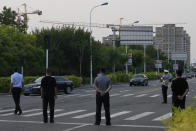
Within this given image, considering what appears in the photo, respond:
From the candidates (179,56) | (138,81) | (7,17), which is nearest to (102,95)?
(138,81)

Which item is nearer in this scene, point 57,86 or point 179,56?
point 57,86

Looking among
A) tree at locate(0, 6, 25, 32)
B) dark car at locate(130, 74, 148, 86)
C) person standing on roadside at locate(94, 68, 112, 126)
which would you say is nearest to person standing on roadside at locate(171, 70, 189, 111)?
person standing on roadside at locate(94, 68, 112, 126)

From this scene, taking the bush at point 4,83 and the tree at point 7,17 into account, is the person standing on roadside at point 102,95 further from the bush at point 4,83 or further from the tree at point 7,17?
the tree at point 7,17

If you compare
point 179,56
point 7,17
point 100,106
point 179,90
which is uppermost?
point 7,17

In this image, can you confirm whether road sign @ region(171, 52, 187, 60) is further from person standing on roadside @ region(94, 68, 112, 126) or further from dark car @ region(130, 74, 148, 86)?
person standing on roadside @ region(94, 68, 112, 126)

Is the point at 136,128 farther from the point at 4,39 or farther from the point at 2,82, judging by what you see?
the point at 4,39

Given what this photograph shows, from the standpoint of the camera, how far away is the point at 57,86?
30.3 metres

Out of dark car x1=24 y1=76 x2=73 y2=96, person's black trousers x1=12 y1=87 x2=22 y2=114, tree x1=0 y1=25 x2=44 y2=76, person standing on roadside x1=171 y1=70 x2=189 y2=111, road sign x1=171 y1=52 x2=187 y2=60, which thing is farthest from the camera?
Answer: road sign x1=171 y1=52 x2=187 y2=60

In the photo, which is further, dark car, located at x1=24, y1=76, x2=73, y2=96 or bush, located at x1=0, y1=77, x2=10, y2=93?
bush, located at x1=0, y1=77, x2=10, y2=93

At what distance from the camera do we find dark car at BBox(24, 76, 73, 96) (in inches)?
1140

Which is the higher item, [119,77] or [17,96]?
[17,96]

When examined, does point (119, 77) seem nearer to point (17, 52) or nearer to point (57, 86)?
point (17, 52)

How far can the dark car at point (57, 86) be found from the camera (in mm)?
28953

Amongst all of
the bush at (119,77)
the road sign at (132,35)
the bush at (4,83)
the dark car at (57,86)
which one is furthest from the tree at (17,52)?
the road sign at (132,35)
